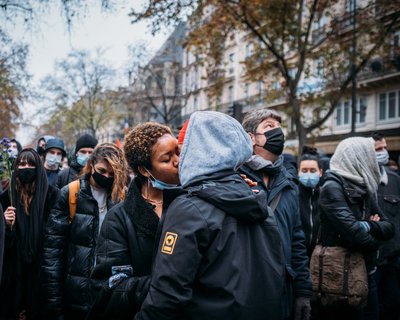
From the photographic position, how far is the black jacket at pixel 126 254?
2.25 m

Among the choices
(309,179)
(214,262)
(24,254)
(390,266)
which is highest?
(309,179)

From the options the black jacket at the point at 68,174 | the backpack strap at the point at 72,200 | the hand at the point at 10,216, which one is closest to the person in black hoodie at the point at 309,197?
the backpack strap at the point at 72,200

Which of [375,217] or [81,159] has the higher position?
[81,159]

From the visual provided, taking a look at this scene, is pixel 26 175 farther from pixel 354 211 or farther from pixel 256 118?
pixel 354 211

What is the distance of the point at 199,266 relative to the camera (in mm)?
1938

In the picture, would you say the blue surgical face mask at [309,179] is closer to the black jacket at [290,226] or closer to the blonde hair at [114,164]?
the black jacket at [290,226]

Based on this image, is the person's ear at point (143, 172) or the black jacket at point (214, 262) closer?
the black jacket at point (214, 262)

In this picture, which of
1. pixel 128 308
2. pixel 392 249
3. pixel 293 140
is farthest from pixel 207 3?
pixel 293 140

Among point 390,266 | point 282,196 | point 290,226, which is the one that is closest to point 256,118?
point 282,196

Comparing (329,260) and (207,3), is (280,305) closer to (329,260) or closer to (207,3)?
(329,260)

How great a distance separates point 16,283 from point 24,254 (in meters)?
0.29

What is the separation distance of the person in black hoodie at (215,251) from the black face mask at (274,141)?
1380 mm

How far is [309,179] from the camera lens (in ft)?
17.5

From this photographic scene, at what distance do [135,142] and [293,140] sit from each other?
2892cm
